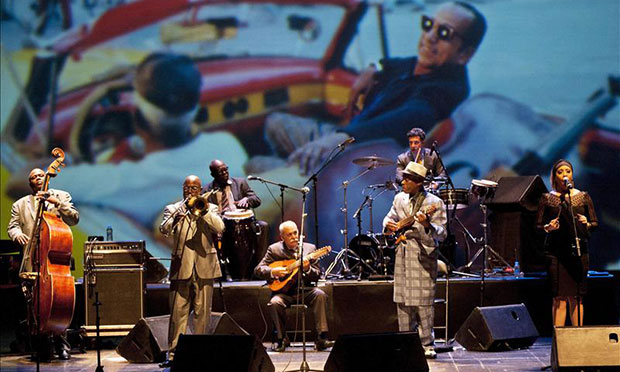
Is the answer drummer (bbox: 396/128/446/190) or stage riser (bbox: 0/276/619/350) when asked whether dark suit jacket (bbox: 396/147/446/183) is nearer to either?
drummer (bbox: 396/128/446/190)

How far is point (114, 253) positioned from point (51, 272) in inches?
45.1

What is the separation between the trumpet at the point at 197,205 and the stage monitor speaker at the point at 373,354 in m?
1.94

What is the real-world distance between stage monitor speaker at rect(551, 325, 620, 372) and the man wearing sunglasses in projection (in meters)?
5.13

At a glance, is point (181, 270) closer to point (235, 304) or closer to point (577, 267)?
point (235, 304)

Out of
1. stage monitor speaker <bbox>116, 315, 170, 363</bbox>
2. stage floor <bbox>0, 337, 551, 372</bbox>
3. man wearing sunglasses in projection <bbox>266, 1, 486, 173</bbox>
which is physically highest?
man wearing sunglasses in projection <bbox>266, 1, 486, 173</bbox>

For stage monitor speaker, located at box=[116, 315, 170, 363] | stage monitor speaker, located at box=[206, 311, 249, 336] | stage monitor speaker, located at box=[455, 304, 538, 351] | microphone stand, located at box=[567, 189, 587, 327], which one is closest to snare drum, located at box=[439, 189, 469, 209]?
stage monitor speaker, located at box=[455, 304, 538, 351]

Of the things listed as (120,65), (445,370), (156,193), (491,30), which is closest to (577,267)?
(445,370)

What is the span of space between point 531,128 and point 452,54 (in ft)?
4.62

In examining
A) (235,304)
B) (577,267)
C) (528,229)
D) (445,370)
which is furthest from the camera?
(528,229)

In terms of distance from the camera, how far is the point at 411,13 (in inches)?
460

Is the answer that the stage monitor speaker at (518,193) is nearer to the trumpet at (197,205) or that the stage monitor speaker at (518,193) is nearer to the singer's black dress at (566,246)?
the singer's black dress at (566,246)

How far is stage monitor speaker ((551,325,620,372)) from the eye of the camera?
682cm

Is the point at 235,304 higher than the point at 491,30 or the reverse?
the reverse

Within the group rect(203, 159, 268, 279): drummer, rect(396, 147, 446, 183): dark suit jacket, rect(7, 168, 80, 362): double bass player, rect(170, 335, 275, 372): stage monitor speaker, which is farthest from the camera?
rect(396, 147, 446, 183): dark suit jacket
